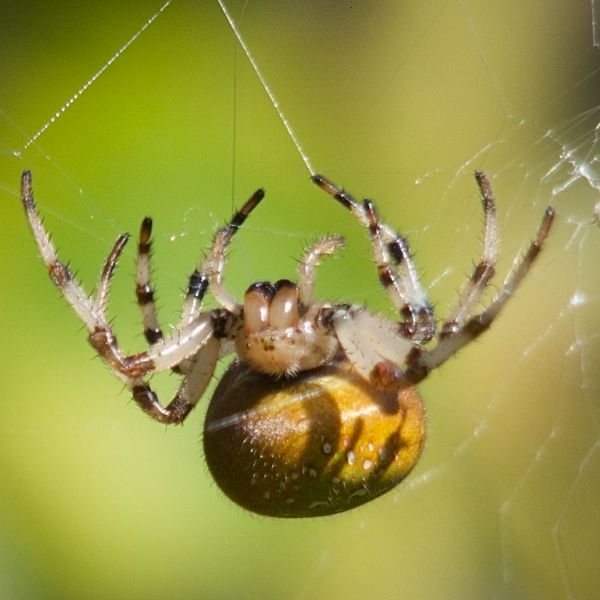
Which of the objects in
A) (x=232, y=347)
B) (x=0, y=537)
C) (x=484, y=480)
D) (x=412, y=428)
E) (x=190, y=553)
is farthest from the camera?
(x=484, y=480)

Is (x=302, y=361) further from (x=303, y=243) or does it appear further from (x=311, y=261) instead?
(x=303, y=243)

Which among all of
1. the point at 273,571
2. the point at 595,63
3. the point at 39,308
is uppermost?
the point at 39,308

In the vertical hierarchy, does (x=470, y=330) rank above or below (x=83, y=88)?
below

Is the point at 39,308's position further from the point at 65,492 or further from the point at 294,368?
the point at 294,368

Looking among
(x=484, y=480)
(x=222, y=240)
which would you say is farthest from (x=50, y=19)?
(x=484, y=480)

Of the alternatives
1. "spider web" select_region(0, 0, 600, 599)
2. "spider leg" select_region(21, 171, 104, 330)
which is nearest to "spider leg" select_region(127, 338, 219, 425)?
"spider leg" select_region(21, 171, 104, 330)

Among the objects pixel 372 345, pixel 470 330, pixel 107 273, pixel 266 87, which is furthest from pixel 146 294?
pixel 266 87
